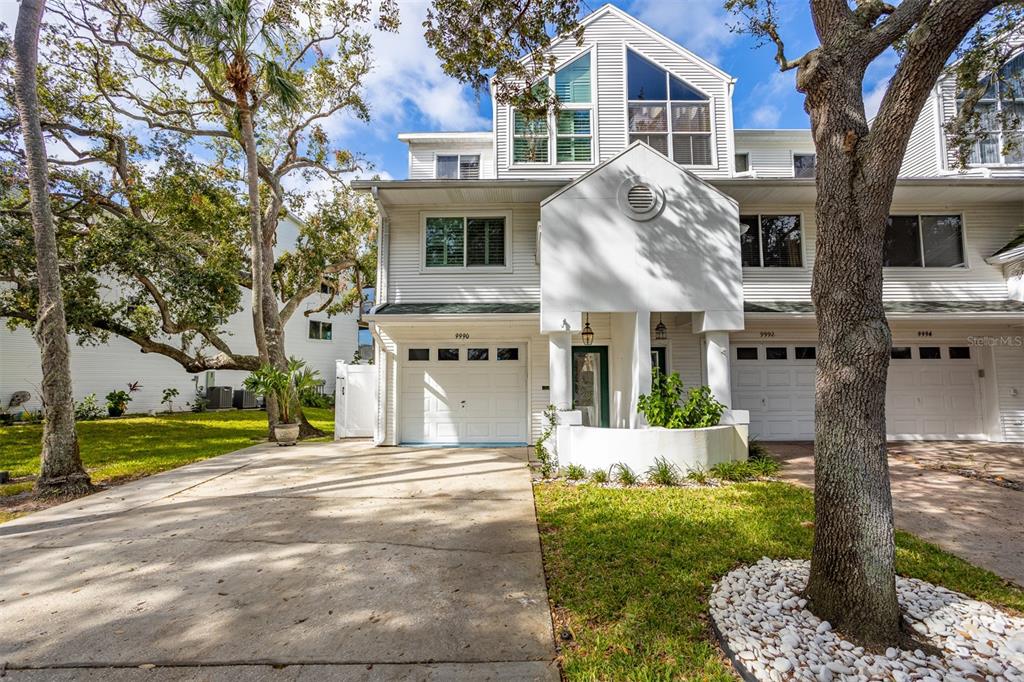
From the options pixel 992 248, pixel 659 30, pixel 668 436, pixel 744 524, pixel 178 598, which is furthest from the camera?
pixel 659 30

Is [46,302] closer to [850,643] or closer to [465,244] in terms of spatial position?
[465,244]

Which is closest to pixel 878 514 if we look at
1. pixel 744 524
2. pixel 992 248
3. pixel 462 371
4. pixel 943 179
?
pixel 744 524

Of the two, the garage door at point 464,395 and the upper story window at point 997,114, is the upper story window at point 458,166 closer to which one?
the garage door at point 464,395

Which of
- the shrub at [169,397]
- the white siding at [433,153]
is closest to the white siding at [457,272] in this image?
the white siding at [433,153]

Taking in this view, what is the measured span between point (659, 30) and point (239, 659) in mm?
14327

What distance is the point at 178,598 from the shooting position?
11.3 feet

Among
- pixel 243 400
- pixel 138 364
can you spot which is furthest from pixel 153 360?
pixel 243 400

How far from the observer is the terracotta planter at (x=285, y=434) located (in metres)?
11.1

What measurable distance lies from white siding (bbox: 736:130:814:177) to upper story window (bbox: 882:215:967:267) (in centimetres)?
362

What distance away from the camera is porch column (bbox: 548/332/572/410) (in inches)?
309

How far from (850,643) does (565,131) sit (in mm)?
11141

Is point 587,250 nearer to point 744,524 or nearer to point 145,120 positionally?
point 744,524

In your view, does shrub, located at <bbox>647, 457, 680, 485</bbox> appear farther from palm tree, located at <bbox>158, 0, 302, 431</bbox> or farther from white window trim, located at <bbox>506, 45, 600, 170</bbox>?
palm tree, located at <bbox>158, 0, 302, 431</bbox>

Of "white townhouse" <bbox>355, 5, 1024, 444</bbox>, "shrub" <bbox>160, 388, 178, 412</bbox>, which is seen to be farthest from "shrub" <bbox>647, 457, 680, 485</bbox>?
"shrub" <bbox>160, 388, 178, 412</bbox>
